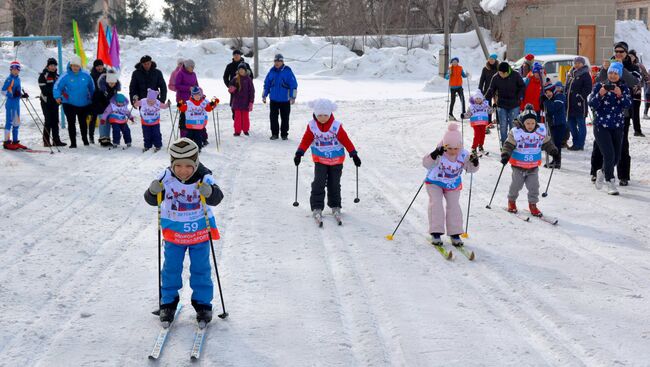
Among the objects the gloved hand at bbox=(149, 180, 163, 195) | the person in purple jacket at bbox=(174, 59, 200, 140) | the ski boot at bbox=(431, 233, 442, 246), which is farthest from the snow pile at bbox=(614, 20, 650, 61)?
the gloved hand at bbox=(149, 180, 163, 195)

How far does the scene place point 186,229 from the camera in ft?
17.6

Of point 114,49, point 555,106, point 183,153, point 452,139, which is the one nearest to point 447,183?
point 452,139

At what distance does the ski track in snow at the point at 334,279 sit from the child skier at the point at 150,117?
2.19 metres

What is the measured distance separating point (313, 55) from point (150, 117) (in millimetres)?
27029

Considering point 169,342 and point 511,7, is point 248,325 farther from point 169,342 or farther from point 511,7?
point 511,7

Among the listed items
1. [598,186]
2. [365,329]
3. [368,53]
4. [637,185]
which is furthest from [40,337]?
[368,53]

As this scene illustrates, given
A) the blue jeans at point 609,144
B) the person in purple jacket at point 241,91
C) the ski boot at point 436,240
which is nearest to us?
the ski boot at point 436,240

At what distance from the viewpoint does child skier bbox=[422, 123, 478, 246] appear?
741 centimetres

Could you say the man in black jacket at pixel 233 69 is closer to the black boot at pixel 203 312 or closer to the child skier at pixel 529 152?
the child skier at pixel 529 152

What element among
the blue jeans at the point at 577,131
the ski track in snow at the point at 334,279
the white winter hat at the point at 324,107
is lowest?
the ski track in snow at the point at 334,279

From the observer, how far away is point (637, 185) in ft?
35.1

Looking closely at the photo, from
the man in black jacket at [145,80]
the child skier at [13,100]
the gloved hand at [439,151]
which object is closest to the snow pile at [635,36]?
the man in black jacket at [145,80]

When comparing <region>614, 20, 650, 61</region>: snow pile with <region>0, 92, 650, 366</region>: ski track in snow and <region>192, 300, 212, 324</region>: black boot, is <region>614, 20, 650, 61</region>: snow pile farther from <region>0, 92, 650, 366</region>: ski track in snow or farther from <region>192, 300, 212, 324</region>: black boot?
<region>192, 300, 212, 324</region>: black boot

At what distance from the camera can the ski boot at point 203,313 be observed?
5352 millimetres
